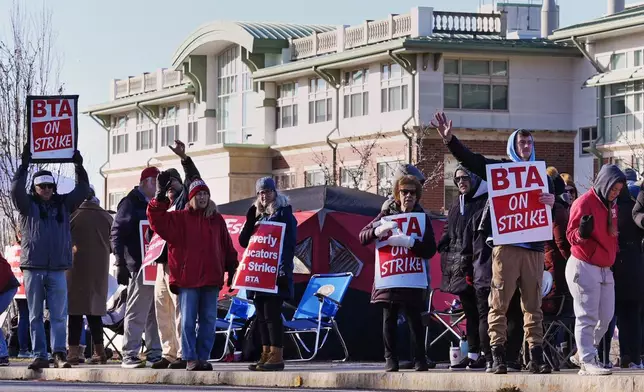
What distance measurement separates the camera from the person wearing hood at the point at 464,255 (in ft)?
54.6

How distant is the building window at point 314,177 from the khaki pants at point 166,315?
44.4m

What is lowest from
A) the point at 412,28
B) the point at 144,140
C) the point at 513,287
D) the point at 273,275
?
the point at 513,287

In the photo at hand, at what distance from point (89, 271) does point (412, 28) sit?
132 ft

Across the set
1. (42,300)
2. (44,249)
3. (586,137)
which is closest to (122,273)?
(42,300)

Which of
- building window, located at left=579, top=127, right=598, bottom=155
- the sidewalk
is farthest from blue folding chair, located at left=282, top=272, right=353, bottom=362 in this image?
building window, located at left=579, top=127, right=598, bottom=155

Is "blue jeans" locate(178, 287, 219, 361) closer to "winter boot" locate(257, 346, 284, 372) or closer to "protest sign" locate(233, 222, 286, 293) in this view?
"protest sign" locate(233, 222, 286, 293)

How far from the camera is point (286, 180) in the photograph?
6569cm

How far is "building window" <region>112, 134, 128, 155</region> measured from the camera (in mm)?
80750

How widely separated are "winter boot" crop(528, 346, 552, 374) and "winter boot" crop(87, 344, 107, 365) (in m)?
6.43

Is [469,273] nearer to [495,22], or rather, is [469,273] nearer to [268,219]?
[268,219]

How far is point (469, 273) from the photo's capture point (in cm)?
1662

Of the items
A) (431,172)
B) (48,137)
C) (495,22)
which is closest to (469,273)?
(48,137)

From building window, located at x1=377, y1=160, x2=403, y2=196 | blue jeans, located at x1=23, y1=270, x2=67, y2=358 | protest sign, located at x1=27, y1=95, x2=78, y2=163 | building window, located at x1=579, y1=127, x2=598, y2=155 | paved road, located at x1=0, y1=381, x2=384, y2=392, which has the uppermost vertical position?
building window, located at x1=579, y1=127, x2=598, y2=155

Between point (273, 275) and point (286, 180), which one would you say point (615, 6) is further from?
point (273, 275)
